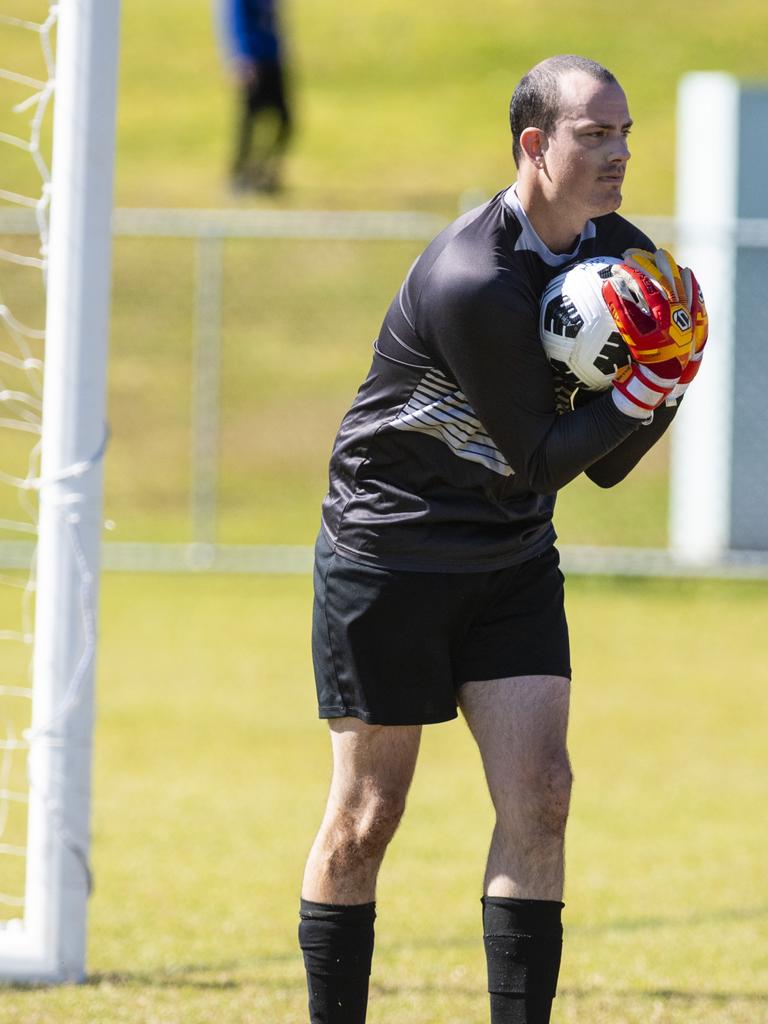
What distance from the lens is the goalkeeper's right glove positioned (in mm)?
3314

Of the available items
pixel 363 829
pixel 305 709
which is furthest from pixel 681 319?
pixel 305 709

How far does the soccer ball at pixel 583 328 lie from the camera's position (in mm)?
3350

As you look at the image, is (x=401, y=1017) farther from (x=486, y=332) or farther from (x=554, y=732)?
(x=486, y=332)

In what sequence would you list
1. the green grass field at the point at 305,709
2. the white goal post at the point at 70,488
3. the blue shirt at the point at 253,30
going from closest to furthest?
the white goal post at the point at 70,488, the green grass field at the point at 305,709, the blue shirt at the point at 253,30

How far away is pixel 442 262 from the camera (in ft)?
11.1

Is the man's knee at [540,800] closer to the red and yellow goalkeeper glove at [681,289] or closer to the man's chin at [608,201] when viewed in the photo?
the red and yellow goalkeeper glove at [681,289]

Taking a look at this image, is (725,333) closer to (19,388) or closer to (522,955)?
(19,388)

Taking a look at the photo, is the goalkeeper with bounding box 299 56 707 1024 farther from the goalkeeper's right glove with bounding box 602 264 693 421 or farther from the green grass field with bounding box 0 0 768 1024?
the green grass field with bounding box 0 0 768 1024

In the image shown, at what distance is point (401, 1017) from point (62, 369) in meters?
1.87

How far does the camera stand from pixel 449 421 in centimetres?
352

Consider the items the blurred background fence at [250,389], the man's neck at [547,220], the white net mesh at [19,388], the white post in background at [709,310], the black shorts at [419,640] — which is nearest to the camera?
the man's neck at [547,220]

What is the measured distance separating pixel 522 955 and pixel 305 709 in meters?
5.08

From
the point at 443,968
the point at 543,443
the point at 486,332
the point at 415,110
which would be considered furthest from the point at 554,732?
the point at 415,110

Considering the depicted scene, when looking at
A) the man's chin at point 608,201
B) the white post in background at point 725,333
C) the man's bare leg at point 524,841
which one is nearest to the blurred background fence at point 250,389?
the white post in background at point 725,333
